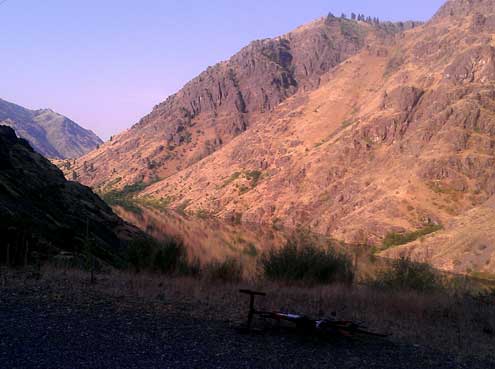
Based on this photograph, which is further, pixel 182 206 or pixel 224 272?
pixel 182 206

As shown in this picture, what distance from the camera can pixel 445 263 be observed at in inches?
2110

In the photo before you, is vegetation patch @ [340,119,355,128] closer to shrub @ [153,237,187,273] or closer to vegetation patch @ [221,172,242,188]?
vegetation patch @ [221,172,242,188]

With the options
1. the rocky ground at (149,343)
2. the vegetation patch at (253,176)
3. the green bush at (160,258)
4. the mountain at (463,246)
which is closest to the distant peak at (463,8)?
the vegetation patch at (253,176)

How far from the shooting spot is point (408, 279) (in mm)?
19438

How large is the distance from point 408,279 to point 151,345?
14.0 metres

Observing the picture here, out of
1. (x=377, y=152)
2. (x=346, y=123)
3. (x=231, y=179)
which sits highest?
(x=346, y=123)

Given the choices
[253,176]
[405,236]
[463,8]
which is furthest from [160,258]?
[463,8]

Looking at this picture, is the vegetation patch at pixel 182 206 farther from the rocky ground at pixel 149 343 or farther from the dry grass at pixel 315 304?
the rocky ground at pixel 149 343

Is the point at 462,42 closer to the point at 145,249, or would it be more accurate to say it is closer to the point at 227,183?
the point at 227,183

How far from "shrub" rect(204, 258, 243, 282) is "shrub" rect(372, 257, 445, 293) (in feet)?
17.1

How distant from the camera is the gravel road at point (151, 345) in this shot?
707 centimetres

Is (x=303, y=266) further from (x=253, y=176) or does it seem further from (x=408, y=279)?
(x=253, y=176)

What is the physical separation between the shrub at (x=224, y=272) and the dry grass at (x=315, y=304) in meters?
1.38

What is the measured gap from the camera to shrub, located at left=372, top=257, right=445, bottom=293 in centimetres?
1858
